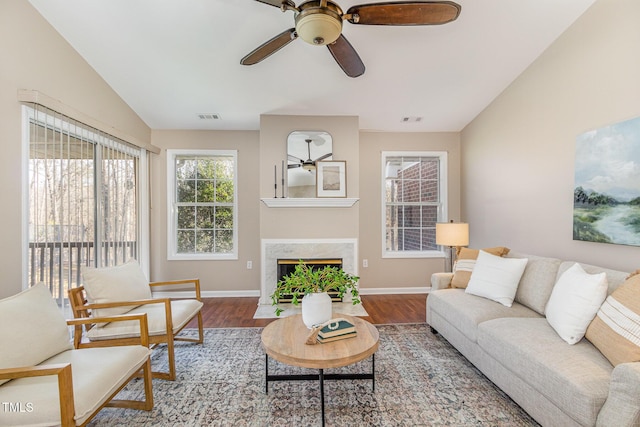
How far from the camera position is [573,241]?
2709 millimetres

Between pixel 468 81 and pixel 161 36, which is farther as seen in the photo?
pixel 468 81

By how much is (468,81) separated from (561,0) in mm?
1024

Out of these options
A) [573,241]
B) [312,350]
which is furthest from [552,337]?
[312,350]

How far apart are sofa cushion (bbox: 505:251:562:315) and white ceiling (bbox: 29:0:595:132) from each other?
6.98 feet

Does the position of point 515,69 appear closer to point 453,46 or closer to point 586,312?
point 453,46

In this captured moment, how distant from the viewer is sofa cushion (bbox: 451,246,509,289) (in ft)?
9.82

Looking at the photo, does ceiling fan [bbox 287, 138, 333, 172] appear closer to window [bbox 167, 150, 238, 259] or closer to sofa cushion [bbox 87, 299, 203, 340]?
window [bbox 167, 150, 238, 259]

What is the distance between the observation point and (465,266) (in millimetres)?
3064

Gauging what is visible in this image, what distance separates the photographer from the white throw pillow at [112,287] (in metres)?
2.25

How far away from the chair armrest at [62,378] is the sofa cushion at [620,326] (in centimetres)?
264

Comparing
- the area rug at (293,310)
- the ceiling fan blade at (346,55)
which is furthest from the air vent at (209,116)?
the area rug at (293,310)

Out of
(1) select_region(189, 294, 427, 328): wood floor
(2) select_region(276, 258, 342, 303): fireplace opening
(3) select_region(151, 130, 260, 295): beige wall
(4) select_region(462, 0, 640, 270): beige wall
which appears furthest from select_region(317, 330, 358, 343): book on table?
(3) select_region(151, 130, 260, 295): beige wall

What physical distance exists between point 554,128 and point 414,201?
2097 millimetres

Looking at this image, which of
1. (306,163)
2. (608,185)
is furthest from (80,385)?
(608,185)
